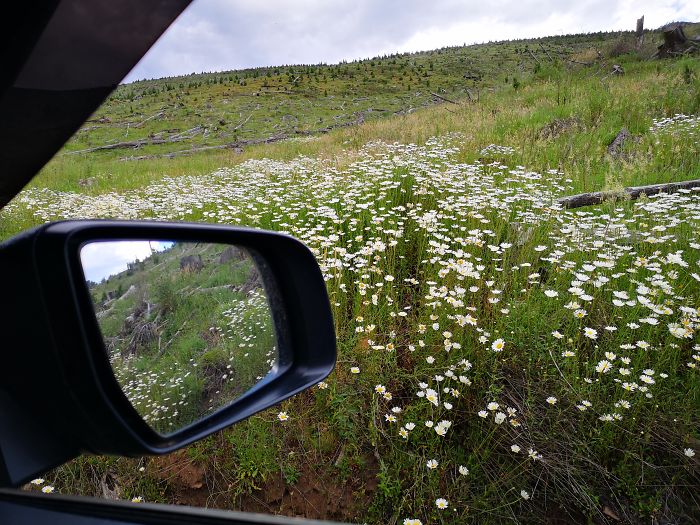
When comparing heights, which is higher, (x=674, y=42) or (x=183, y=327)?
(x=674, y=42)

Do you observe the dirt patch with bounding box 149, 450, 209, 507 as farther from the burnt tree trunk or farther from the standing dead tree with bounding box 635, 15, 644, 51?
the standing dead tree with bounding box 635, 15, 644, 51

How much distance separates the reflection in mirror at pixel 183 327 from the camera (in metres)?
0.85

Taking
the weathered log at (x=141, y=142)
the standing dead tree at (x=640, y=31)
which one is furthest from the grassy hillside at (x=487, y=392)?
the standing dead tree at (x=640, y=31)

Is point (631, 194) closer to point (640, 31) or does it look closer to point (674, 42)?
point (674, 42)

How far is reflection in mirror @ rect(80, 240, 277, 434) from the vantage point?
33.6 inches

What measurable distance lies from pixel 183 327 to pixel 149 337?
7.3 inches

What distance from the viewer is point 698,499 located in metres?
2.12

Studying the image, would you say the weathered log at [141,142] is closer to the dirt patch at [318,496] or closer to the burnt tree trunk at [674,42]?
the dirt patch at [318,496]

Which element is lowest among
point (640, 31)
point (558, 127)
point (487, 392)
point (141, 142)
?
point (487, 392)

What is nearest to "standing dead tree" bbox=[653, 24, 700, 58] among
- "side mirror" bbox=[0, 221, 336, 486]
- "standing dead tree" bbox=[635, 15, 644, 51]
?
"standing dead tree" bbox=[635, 15, 644, 51]

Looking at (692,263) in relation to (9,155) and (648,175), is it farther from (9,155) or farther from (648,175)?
(9,155)

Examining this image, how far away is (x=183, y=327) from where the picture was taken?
3.86 feet

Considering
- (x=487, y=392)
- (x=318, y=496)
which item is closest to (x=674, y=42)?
(x=487, y=392)

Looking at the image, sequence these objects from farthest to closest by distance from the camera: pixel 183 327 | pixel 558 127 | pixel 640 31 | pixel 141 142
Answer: pixel 141 142, pixel 640 31, pixel 558 127, pixel 183 327
